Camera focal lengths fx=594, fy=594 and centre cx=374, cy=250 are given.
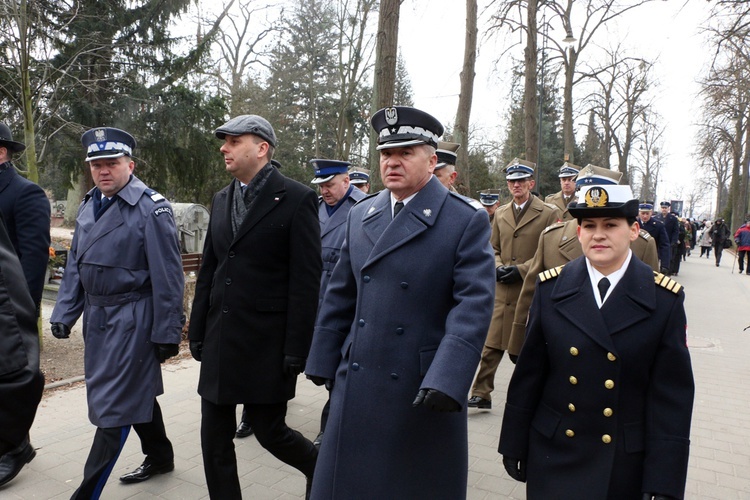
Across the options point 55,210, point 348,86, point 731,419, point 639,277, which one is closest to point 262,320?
point 639,277

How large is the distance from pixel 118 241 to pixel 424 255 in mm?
2108

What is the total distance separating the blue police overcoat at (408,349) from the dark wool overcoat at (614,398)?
0.33 meters

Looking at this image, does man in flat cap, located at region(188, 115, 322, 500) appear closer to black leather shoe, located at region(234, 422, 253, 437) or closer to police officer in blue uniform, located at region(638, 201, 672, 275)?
black leather shoe, located at region(234, 422, 253, 437)

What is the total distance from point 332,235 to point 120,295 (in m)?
1.94

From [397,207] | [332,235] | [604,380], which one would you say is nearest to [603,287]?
[604,380]

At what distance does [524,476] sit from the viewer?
8.39ft

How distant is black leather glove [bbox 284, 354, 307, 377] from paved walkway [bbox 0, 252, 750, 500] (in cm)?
107

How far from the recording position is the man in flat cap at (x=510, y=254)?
545cm

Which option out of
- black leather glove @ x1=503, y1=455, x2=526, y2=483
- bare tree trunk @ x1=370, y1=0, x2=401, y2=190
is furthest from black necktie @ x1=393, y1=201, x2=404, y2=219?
bare tree trunk @ x1=370, y1=0, x2=401, y2=190

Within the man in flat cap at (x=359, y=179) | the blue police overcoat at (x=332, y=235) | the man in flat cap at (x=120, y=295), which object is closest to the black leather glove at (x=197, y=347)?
the man in flat cap at (x=120, y=295)

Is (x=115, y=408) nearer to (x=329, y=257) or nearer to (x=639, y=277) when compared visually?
(x=329, y=257)

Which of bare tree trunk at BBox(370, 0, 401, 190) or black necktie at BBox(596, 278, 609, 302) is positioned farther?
bare tree trunk at BBox(370, 0, 401, 190)

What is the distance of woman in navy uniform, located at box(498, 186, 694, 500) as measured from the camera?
226cm

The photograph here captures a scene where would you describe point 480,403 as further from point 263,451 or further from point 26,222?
point 26,222
